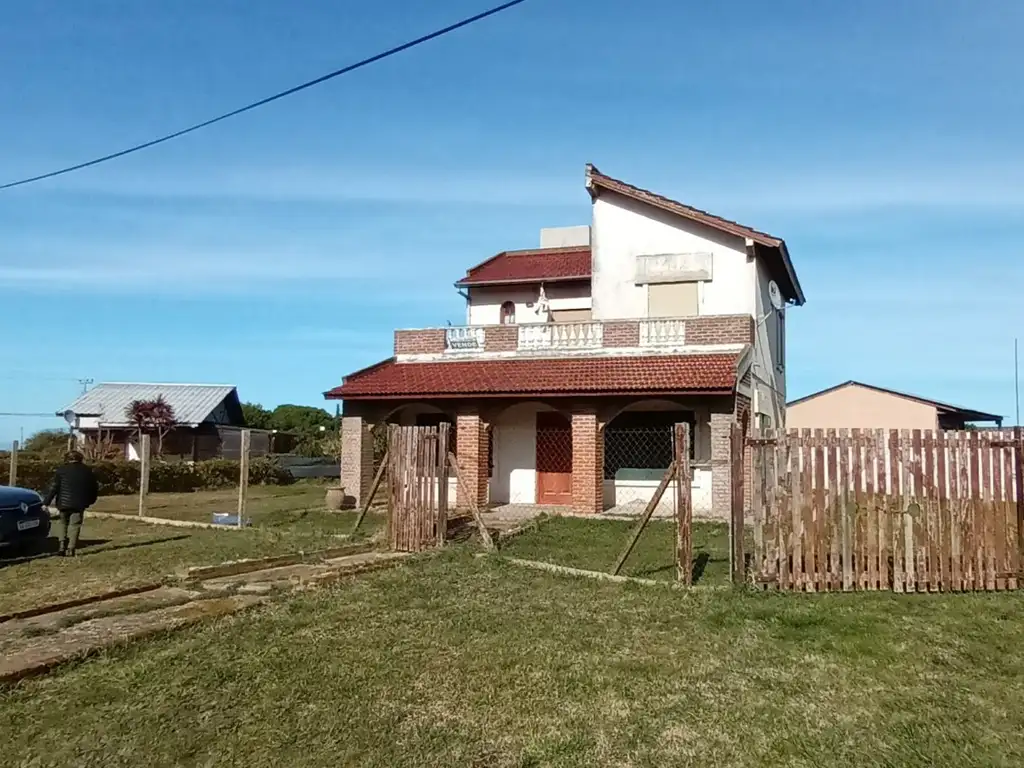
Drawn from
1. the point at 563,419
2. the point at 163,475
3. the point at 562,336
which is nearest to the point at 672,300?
the point at 562,336

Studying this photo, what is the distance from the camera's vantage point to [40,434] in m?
42.2

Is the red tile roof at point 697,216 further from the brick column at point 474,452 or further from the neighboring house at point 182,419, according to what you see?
the neighboring house at point 182,419

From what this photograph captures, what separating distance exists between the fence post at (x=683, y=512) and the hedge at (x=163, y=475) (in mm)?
→ 20301

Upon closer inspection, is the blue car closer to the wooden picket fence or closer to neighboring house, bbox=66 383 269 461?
the wooden picket fence

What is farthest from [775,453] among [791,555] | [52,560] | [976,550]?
[52,560]

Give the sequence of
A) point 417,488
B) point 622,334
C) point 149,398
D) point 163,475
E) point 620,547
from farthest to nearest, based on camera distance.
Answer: point 149,398 < point 163,475 < point 622,334 < point 620,547 < point 417,488

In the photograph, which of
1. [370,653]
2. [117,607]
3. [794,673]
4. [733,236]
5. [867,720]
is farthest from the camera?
[733,236]

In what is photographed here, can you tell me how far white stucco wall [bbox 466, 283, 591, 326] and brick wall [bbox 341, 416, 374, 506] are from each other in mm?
4976

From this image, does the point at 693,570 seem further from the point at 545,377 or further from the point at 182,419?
the point at 182,419

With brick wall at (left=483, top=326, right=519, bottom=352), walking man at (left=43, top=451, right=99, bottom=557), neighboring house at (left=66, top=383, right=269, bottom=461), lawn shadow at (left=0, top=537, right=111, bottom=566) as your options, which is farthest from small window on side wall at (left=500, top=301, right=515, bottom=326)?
neighboring house at (left=66, top=383, right=269, bottom=461)

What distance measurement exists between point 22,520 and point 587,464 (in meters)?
10.4

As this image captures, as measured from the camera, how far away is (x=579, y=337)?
19.4 m

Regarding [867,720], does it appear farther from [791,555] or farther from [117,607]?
[117,607]

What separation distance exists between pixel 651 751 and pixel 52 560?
9.73 metres
